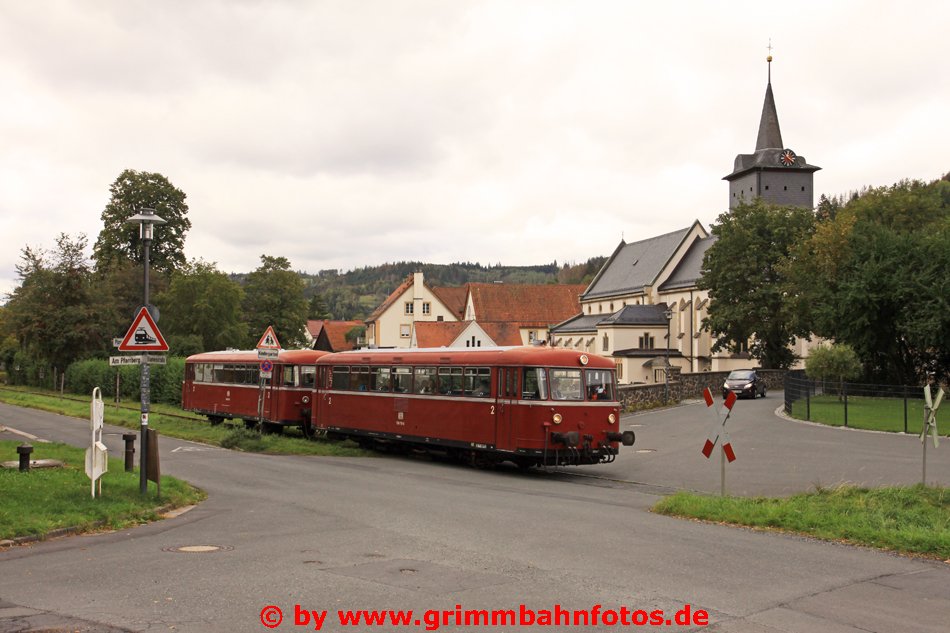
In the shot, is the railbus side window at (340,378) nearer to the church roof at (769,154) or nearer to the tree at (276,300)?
the tree at (276,300)

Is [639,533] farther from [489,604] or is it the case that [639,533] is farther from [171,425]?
[171,425]

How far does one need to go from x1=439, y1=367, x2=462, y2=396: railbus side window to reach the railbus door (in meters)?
1.57

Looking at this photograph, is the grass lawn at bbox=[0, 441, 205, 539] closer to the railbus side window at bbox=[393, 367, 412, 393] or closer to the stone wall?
the railbus side window at bbox=[393, 367, 412, 393]

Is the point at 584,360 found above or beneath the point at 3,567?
above

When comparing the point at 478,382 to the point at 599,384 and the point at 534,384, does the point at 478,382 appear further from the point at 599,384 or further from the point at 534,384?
the point at 599,384

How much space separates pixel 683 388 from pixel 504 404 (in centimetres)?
2869

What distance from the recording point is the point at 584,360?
21.3 m

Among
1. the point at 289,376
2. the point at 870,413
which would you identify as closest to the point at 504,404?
the point at 289,376

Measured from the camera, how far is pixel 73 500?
13.4 m

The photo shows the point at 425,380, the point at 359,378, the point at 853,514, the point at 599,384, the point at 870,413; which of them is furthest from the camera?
the point at 870,413

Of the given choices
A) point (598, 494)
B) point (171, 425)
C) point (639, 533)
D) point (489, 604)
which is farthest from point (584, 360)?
point (171, 425)

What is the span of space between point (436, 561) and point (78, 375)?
54466mm

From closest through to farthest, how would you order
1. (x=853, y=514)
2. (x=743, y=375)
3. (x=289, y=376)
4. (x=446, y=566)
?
(x=446, y=566), (x=853, y=514), (x=289, y=376), (x=743, y=375)

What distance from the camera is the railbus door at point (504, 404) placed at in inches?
824
